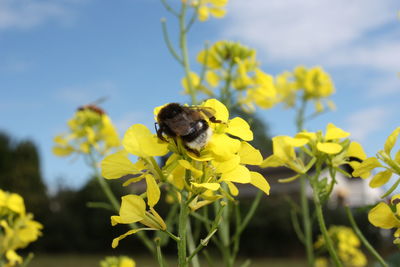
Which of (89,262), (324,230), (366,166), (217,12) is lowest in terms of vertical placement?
(89,262)

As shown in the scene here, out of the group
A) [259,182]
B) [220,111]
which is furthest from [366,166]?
[220,111]

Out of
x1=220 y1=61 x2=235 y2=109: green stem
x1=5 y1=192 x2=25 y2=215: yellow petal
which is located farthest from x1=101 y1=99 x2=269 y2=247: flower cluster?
x1=220 y1=61 x2=235 y2=109: green stem

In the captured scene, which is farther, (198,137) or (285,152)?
(285,152)

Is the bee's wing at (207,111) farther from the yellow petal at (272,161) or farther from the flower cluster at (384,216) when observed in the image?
the flower cluster at (384,216)

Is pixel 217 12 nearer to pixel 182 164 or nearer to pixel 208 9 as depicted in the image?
pixel 208 9

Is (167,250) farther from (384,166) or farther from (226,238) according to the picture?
(384,166)

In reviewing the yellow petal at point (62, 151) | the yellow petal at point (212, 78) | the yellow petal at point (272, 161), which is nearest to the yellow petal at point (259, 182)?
the yellow petal at point (272, 161)
